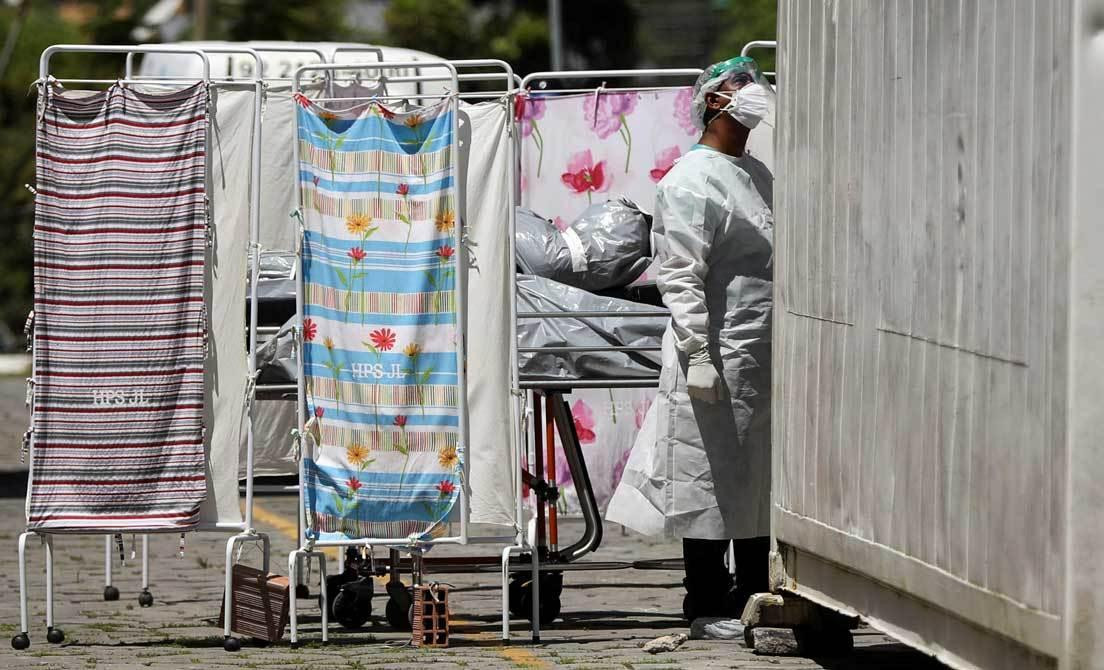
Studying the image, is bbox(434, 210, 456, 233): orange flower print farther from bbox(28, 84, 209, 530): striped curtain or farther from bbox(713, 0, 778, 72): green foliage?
bbox(713, 0, 778, 72): green foliage

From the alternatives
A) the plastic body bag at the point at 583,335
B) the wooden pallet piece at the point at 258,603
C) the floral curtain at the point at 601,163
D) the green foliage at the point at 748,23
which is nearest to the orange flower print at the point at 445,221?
the plastic body bag at the point at 583,335

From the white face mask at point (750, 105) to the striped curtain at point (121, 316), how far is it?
1.97 meters

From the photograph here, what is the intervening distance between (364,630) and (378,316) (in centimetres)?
144

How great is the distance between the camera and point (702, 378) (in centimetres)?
678

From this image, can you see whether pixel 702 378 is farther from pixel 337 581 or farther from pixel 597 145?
pixel 597 145

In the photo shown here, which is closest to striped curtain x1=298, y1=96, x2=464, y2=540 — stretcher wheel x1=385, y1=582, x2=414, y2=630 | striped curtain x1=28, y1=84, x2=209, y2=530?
striped curtain x1=28, y1=84, x2=209, y2=530

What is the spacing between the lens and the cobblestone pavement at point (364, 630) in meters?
6.45

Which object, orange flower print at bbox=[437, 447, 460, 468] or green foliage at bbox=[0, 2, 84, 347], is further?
green foliage at bbox=[0, 2, 84, 347]

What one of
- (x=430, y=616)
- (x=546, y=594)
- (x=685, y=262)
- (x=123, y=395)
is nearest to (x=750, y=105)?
(x=685, y=262)

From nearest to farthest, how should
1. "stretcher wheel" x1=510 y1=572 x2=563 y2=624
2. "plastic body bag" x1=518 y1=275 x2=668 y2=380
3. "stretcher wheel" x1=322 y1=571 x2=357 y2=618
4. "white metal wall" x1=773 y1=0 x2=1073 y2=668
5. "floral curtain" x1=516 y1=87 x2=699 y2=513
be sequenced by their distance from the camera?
1. "white metal wall" x1=773 y1=0 x2=1073 y2=668
2. "plastic body bag" x1=518 y1=275 x2=668 y2=380
3. "stretcher wheel" x1=510 y1=572 x2=563 y2=624
4. "stretcher wheel" x1=322 y1=571 x2=357 y2=618
5. "floral curtain" x1=516 y1=87 x2=699 y2=513

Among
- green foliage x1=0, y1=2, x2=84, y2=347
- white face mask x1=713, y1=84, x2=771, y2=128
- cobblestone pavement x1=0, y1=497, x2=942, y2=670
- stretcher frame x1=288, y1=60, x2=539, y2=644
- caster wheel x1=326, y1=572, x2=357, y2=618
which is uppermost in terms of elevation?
green foliage x1=0, y1=2, x2=84, y2=347

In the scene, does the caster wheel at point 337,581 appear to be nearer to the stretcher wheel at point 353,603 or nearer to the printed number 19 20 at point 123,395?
the stretcher wheel at point 353,603

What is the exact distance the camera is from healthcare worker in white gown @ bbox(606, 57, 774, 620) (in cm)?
690

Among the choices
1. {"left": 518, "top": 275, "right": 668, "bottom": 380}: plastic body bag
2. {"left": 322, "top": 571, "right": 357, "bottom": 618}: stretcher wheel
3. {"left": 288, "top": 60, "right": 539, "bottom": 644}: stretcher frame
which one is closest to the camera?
{"left": 288, "top": 60, "right": 539, "bottom": 644}: stretcher frame
